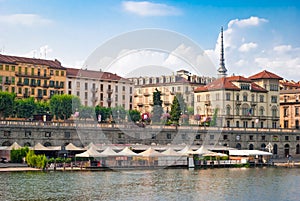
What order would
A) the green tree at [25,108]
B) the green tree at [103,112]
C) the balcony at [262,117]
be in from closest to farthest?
the green tree at [25,108]
the green tree at [103,112]
the balcony at [262,117]

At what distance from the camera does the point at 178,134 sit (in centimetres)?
10156

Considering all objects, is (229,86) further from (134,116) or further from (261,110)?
(134,116)

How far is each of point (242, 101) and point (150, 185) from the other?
67127mm

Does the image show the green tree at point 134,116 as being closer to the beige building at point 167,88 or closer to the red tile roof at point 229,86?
the beige building at point 167,88

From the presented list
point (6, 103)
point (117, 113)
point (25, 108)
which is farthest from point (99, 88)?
point (6, 103)

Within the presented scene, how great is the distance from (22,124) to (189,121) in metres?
41.7

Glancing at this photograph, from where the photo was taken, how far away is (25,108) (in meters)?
111

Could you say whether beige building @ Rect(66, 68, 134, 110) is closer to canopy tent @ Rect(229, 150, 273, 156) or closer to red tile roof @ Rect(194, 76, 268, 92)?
red tile roof @ Rect(194, 76, 268, 92)

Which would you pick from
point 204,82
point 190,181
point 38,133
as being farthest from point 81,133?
point 204,82

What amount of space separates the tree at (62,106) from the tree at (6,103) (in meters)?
10.6

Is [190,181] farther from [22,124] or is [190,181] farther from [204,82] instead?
[204,82]

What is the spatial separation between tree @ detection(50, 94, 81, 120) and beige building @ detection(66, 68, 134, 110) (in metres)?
12.8

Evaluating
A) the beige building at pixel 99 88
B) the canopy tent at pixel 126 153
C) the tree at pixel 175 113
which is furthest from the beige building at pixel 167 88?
the canopy tent at pixel 126 153

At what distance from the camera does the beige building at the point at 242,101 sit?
12031 cm
